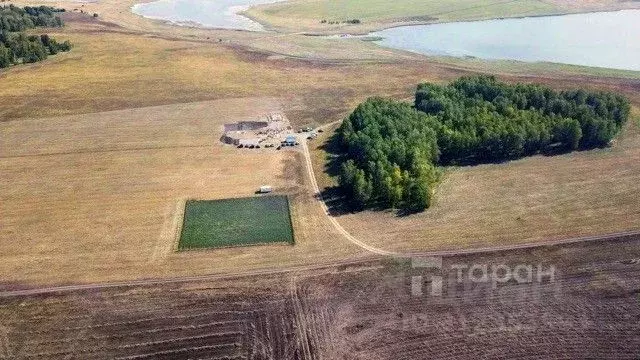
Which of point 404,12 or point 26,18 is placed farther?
point 404,12

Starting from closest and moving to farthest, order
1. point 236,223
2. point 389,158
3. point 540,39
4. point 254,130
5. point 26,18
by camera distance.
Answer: point 236,223 → point 389,158 → point 254,130 → point 540,39 → point 26,18

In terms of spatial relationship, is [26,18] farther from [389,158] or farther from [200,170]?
[389,158]

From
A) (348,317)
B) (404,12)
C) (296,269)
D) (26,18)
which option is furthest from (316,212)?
(404,12)

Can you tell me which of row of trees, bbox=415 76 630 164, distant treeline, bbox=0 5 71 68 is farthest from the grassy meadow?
row of trees, bbox=415 76 630 164

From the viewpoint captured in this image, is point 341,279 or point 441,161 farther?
point 441,161

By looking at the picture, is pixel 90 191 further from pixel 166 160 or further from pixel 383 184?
pixel 383 184

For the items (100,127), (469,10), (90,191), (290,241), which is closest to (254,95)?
(100,127)
